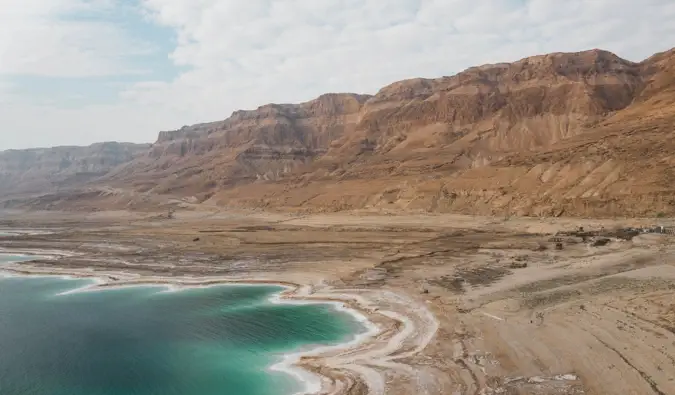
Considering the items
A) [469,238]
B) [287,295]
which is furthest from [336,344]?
[469,238]

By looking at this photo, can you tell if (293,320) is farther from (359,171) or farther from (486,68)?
(486,68)

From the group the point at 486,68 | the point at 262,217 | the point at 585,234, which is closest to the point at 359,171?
the point at 262,217

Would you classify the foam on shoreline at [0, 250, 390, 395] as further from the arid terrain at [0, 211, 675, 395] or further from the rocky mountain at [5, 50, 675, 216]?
the rocky mountain at [5, 50, 675, 216]

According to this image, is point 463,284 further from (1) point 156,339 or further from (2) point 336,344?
(1) point 156,339

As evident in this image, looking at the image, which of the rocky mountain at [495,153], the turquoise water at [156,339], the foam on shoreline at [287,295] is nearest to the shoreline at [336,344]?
the foam on shoreline at [287,295]

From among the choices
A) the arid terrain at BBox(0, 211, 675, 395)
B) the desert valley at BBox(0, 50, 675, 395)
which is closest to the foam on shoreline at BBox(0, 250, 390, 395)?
the desert valley at BBox(0, 50, 675, 395)

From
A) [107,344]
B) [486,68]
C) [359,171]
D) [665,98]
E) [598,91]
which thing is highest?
[486,68]
